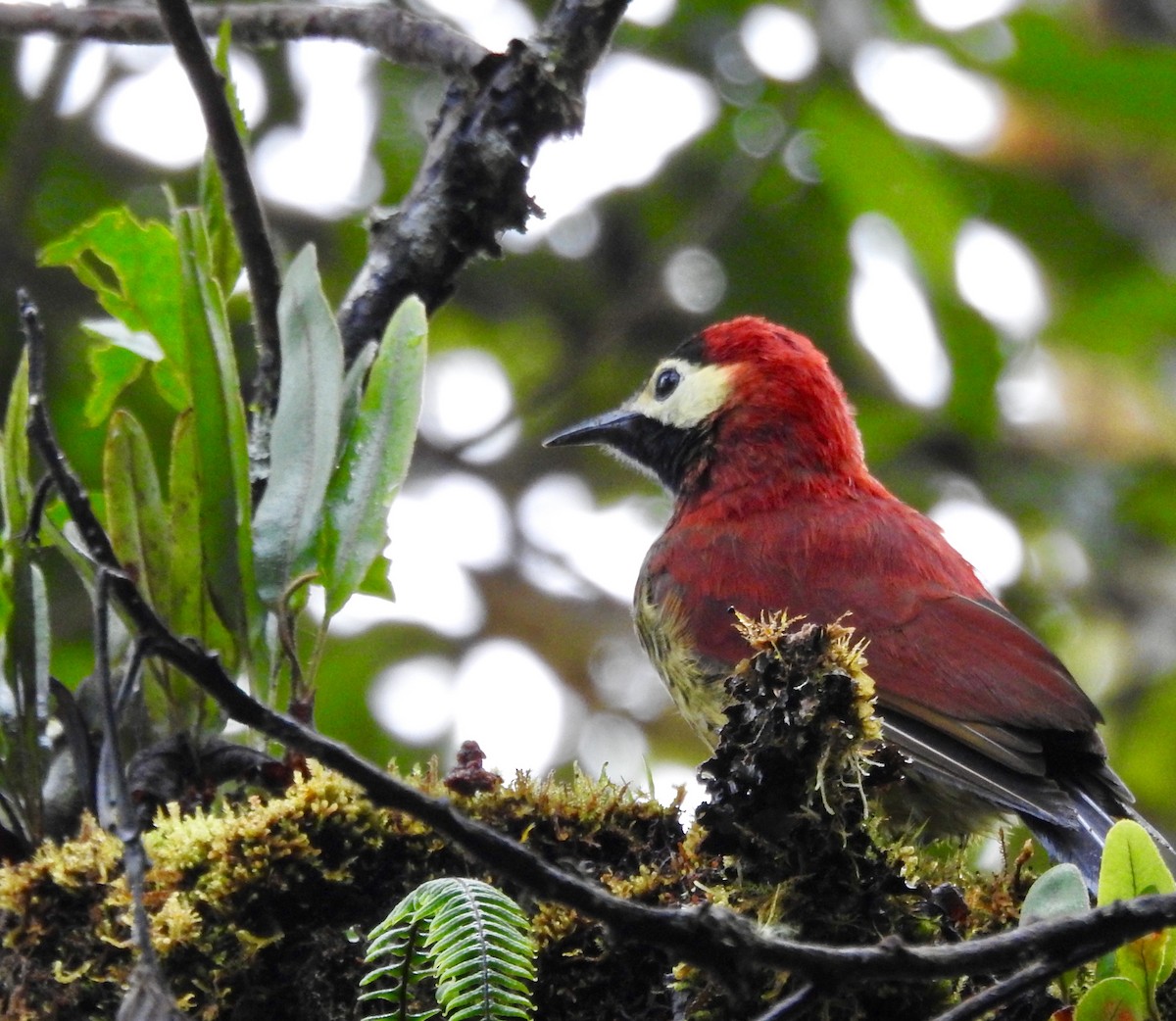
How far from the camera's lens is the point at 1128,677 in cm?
623

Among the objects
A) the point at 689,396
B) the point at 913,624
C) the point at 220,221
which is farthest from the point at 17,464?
the point at 689,396

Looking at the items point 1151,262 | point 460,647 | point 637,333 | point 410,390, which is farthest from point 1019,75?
point 410,390

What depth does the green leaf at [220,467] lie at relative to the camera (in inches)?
105

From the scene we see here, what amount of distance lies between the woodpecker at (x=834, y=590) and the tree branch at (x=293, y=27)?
1.25m

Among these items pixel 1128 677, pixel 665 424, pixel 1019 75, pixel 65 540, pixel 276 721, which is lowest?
pixel 276 721

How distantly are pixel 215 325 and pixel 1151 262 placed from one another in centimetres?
487

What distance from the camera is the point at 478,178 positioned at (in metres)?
3.24

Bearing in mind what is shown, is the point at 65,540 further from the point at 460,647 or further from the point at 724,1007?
the point at 460,647

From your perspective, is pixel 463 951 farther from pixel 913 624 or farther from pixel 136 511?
pixel 913 624

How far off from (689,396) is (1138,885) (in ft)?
8.31

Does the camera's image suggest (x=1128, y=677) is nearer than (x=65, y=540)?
No

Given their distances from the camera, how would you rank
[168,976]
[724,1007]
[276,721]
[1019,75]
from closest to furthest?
[276,721], [724,1007], [168,976], [1019,75]

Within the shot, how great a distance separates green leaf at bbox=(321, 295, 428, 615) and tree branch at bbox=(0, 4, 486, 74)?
0.75 m

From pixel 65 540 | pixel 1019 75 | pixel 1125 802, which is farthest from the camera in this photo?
pixel 1019 75
